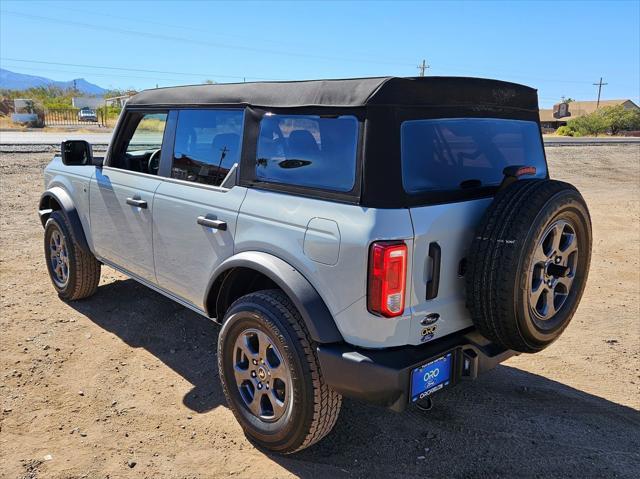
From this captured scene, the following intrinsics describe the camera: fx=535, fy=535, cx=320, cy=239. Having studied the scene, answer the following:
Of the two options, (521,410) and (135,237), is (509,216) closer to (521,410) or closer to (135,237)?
(521,410)

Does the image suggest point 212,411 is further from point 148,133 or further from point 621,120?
point 621,120

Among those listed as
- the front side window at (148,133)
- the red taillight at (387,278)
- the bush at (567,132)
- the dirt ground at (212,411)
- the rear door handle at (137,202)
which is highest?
the bush at (567,132)

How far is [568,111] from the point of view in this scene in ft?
260

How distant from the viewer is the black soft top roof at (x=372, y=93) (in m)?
2.46

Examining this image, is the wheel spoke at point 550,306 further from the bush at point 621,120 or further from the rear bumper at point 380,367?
the bush at point 621,120

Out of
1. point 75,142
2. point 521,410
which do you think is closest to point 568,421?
point 521,410

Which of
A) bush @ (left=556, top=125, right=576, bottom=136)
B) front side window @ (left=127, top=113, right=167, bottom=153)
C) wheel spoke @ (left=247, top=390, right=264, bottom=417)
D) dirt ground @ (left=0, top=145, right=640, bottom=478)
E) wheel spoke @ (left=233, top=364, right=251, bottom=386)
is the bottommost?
dirt ground @ (left=0, top=145, right=640, bottom=478)

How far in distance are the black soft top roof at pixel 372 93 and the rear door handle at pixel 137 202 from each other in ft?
2.52

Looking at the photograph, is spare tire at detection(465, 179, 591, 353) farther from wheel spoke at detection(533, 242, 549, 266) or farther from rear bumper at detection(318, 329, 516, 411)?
rear bumper at detection(318, 329, 516, 411)

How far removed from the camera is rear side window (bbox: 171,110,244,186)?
3270mm

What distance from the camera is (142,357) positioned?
4.12m

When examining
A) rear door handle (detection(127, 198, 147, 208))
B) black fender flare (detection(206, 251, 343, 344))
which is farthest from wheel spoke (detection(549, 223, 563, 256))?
rear door handle (detection(127, 198, 147, 208))

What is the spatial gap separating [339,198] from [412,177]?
357 mm

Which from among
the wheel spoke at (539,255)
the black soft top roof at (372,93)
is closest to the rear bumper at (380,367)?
the wheel spoke at (539,255)
